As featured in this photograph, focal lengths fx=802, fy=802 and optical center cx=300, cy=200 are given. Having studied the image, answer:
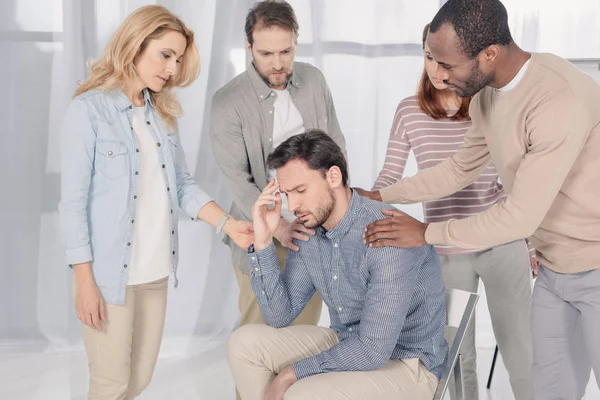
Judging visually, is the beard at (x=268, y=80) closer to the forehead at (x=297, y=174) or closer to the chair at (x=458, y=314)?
the forehead at (x=297, y=174)

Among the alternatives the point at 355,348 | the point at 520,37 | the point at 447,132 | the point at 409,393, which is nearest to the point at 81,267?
the point at 355,348

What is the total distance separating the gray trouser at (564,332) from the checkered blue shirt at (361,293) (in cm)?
25

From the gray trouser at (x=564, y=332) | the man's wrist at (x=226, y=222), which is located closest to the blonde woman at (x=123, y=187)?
the man's wrist at (x=226, y=222)

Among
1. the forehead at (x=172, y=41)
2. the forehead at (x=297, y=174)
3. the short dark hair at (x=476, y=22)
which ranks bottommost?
the forehead at (x=297, y=174)

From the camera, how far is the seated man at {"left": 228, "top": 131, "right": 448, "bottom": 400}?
1.95 m

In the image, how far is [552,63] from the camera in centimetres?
186

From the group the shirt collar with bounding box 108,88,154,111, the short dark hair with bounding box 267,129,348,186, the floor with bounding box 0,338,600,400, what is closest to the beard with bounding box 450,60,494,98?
the short dark hair with bounding box 267,129,348,186

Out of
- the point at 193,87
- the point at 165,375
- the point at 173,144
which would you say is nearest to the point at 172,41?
the point at 173,144

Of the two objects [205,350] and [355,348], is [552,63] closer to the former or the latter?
[355,348]

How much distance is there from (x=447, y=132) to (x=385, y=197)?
331 mm

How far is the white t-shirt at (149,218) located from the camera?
216 centimetres

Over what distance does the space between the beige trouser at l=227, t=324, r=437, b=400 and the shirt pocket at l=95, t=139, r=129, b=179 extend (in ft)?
1.72

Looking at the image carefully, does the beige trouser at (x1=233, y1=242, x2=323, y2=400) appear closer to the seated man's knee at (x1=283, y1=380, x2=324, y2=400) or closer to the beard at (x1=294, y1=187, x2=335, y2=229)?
the beard at (x1=294, y1=187, x2=335, y2=229)

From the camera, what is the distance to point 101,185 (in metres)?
2.06
